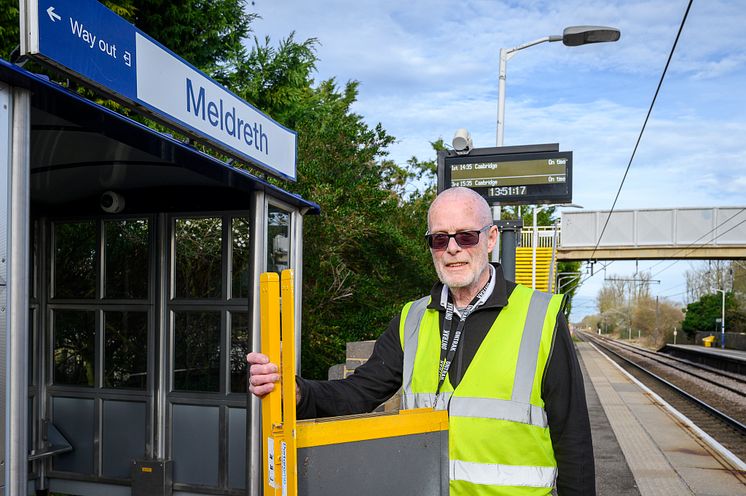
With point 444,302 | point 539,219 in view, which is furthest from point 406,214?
point 539,219

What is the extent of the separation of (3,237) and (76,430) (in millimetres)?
4318

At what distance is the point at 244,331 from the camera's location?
620 centimetres

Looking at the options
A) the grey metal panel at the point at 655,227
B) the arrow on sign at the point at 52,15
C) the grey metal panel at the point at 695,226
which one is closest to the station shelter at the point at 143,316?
the arrow on sign at the point at 52,15

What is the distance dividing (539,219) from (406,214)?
28126 millimetres

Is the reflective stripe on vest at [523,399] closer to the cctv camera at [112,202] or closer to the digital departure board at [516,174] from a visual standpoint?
the cctv camera at [112,202]

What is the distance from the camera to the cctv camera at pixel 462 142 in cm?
881

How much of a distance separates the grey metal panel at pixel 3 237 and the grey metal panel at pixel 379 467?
1.44m

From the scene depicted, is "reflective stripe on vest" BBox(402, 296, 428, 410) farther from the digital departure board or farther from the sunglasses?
the digital departure board

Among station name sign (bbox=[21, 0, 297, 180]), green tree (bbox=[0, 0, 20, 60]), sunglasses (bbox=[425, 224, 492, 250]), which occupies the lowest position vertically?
sunglasses (bbox=[425, 224, 492, 250])

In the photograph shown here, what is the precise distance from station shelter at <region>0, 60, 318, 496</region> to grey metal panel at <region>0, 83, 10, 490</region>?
8.46 feet

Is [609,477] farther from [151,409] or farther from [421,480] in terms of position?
[421,480]

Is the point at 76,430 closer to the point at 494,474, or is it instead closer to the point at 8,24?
the point at 494,474

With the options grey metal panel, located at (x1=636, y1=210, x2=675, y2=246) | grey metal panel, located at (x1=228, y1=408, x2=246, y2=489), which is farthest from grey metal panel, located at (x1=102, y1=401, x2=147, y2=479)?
grey metal panel, located at (x1=636, y1=210, x2=675, y2=246)

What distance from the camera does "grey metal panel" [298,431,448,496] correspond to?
6.72 ft
